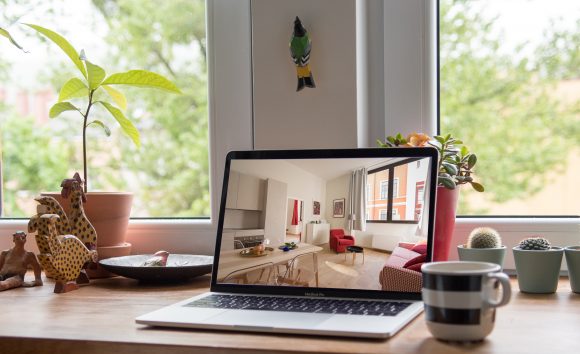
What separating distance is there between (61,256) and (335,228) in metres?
0.52

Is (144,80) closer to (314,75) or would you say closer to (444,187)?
(314,75)

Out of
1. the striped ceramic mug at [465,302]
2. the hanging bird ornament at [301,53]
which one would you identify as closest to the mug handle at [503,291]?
the striped ceramic mug at [465,302]

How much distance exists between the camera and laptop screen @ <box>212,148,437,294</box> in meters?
1.08

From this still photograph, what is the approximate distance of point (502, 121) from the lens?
1588 mm

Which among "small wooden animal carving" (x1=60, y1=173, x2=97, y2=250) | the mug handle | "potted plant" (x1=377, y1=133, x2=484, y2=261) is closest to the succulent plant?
"potted plant" (x1=377, y1=133, x2=484, y2=261)

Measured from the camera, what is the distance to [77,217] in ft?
4.46

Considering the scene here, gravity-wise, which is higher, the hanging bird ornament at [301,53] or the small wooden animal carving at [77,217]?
the hanging bird ornament at [301,53]

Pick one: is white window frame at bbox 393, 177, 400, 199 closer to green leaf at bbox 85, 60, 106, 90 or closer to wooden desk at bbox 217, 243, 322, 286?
wooden desk at bbox 217, 243, 322, 286

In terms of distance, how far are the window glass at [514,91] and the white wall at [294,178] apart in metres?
0.49

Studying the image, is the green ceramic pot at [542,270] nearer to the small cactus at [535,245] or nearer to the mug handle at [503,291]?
the small cactus at [535,245]

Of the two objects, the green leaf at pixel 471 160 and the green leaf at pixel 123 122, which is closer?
the green leaf at pixel 471 160

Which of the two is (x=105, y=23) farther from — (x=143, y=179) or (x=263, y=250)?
(x=263, y=250)

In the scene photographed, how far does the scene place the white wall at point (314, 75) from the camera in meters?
1.43

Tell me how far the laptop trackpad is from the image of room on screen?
141 millimetres
